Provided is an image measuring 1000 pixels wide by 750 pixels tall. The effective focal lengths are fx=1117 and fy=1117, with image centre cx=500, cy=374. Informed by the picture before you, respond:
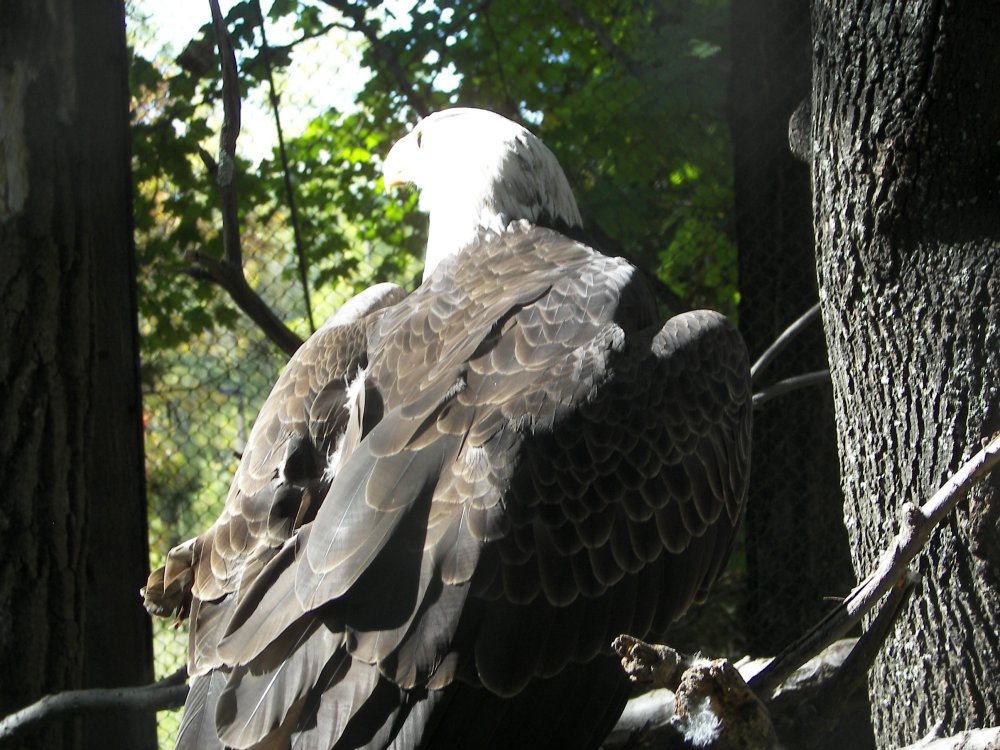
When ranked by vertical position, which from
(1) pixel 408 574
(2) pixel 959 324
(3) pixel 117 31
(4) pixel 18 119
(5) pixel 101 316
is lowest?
(1) pixel 408 574

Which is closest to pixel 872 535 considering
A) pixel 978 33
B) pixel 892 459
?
pixel 892 459

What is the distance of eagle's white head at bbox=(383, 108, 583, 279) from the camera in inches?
140

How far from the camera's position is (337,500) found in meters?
2.22

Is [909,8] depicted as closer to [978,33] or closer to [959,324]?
[978,33]

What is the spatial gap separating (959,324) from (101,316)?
8.05 feet

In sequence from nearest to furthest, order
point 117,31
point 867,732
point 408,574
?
point 408,574, point 117,31, point 867,732

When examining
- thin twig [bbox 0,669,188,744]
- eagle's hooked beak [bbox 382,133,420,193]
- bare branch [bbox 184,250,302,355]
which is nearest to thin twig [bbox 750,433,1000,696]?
thin twig [bbox 0,669,188,744]

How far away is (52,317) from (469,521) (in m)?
1.70

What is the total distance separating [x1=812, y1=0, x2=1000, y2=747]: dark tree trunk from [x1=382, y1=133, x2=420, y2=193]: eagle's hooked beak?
1485mm

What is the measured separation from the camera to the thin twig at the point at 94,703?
2.62 metres

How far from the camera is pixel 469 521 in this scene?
2152mm

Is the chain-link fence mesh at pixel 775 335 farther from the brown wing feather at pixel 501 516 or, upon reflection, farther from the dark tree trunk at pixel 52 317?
the dark tree trunk at pixel 52 317

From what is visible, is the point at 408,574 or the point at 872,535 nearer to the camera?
the point at 408,574

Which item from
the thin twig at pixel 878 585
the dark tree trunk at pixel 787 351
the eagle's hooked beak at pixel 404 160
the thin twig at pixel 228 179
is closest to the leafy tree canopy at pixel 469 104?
the dark tree trunk at pixel 787 351
